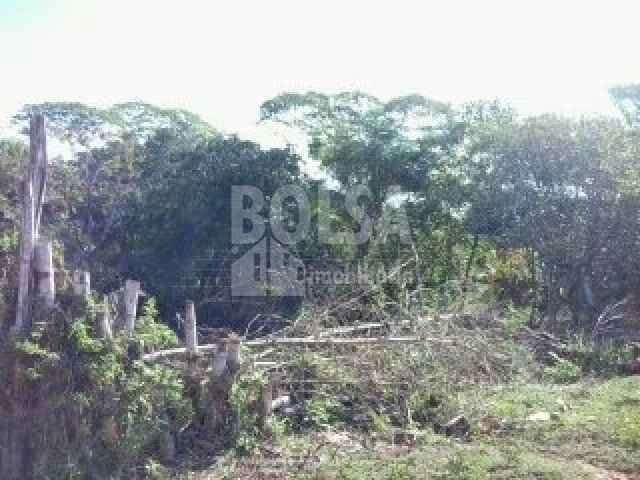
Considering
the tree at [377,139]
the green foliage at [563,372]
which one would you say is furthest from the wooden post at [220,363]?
the tree at [377,139]

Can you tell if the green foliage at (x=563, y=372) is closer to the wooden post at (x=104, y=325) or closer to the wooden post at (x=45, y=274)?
the wooden post at (x=104, y=325)

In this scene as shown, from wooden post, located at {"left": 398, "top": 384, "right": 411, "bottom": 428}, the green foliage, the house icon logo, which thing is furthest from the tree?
wooden post, located at {"left": 398, "top": 384, "right": 411, "bottom": 428}

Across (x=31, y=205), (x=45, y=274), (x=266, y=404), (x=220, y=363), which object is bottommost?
(x=266, y=404)

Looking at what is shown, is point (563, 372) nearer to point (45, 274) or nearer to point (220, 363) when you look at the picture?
point (220, 363)

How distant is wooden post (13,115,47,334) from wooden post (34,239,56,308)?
65 millimetres

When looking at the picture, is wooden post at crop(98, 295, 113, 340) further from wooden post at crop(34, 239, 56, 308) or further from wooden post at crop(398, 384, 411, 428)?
wooden post at crop(398, 384, 411, 428)

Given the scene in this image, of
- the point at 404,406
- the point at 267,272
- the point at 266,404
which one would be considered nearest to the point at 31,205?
the point at 266,404

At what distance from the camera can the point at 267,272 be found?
10188 millimetres

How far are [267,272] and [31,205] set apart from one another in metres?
4.73

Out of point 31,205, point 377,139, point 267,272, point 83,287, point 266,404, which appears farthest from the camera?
point 377,139

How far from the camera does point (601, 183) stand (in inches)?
429

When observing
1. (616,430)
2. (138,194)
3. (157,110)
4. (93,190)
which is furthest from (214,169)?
(616,430)

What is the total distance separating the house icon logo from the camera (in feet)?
31.3

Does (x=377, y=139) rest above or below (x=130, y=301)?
above
